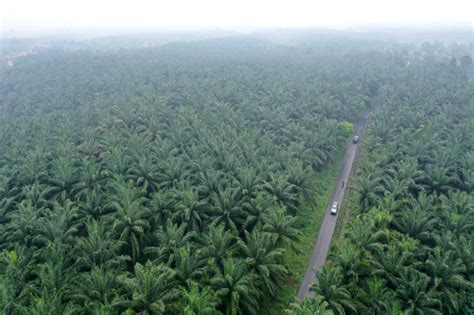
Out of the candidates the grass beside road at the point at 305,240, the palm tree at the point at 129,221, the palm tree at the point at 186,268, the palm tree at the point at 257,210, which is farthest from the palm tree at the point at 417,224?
the palm tree at the point at 129,221

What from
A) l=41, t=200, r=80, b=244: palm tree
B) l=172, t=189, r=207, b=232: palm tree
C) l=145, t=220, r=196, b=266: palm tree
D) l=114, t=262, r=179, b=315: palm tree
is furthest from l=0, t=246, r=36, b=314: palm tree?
l=172, t=189, r=207, b=232: palm tree

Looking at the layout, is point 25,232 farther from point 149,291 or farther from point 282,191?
point 282,191

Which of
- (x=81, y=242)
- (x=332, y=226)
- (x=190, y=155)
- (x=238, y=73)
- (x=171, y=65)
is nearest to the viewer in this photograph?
(x=81, y=242)

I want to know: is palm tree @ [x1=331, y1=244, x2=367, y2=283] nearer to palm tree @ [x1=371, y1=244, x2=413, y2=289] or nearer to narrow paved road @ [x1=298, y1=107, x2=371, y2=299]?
palm tree @ [x1=371, y1=244, x2=413, y2=289]

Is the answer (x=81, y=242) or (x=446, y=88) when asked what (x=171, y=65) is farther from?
(x=81, y=242)

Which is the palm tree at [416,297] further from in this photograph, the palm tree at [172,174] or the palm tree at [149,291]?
the palm tree at [172,174]

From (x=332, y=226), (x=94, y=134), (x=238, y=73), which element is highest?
(x=238, y=73)

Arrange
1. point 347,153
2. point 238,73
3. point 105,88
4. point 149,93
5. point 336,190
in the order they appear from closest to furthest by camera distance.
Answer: point 336,190 → point 347,153 → point 149,93 → point 105,88 → point 238,73

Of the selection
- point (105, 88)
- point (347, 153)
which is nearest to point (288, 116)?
point (347, 153)
